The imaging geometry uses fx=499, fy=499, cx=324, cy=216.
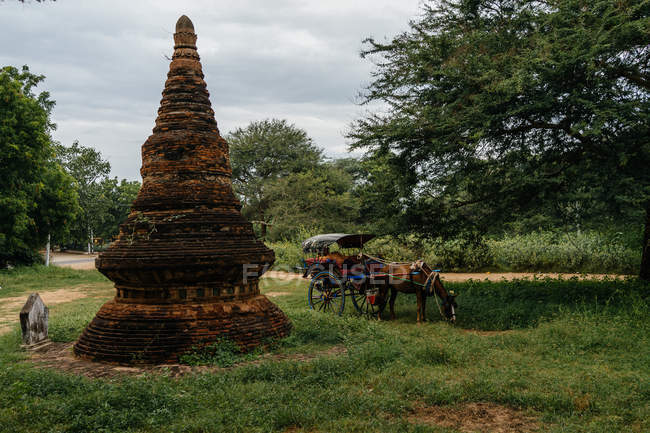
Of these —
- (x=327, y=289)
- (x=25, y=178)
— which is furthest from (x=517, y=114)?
(x=25, y=178)

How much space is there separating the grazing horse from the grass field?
98cm

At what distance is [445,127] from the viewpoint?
11.2 metres

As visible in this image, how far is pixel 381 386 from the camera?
20.0 feet

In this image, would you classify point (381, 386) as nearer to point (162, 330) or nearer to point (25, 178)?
point (162, 330)

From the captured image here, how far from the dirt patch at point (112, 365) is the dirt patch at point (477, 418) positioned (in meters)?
2.46

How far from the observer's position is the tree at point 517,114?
31.4 ft

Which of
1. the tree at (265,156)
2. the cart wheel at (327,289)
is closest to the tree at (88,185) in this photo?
the tree at (265,156)

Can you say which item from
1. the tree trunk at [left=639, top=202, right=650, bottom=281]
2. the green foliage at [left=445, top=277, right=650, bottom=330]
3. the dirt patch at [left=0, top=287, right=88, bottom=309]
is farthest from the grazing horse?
the dirt patch at [left=0, top=287, right=88, bottom=309]

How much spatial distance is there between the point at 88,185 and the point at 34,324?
44975 mm

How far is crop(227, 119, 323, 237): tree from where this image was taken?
38750mm

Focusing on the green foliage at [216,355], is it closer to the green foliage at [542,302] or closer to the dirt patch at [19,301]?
the green foliage at [542,302]

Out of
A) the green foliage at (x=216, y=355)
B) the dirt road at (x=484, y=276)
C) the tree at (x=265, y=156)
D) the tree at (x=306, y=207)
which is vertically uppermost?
the tree at (x=265, y=156)

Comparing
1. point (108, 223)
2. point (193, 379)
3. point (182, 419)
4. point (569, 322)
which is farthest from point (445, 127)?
point (108, 223)

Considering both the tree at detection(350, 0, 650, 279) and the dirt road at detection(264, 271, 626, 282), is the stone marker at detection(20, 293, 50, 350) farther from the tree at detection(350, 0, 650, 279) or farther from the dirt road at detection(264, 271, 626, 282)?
the dirt road at detection(264, 271, 626, 282)
